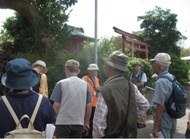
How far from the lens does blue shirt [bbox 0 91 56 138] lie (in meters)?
1.64

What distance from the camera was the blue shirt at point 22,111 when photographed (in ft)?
5.38

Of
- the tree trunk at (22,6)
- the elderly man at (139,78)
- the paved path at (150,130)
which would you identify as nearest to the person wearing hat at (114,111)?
the paved path at (150,130)

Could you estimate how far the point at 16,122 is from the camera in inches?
63.9

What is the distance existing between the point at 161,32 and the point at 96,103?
17.1 meters

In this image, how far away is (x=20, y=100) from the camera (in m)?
1.70

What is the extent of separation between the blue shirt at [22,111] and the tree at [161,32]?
56.3 feet

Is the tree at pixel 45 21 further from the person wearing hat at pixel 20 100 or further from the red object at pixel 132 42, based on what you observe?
the person wearing hat at pixel 20 100

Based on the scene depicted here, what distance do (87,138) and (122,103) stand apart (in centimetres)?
316

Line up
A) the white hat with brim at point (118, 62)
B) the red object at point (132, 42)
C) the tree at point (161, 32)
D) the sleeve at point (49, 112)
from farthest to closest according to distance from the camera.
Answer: the tree at point (161, 32)
the red object at point (132, 42)
the white hat with brim at point (118, 62)
the sleeve at point (49, 112)

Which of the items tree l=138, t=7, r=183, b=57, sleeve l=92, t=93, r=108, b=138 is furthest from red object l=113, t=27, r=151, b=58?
sleeve l=92, t=93, r=108, b=138

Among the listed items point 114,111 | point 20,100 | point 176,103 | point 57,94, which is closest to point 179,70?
point 176,103

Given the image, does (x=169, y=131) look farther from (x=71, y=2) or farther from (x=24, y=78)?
(x=71, y=2)

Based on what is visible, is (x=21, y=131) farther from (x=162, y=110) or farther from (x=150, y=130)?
(x=150, y=130)

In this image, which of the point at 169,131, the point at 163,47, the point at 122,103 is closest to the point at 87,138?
the point at 169,131
